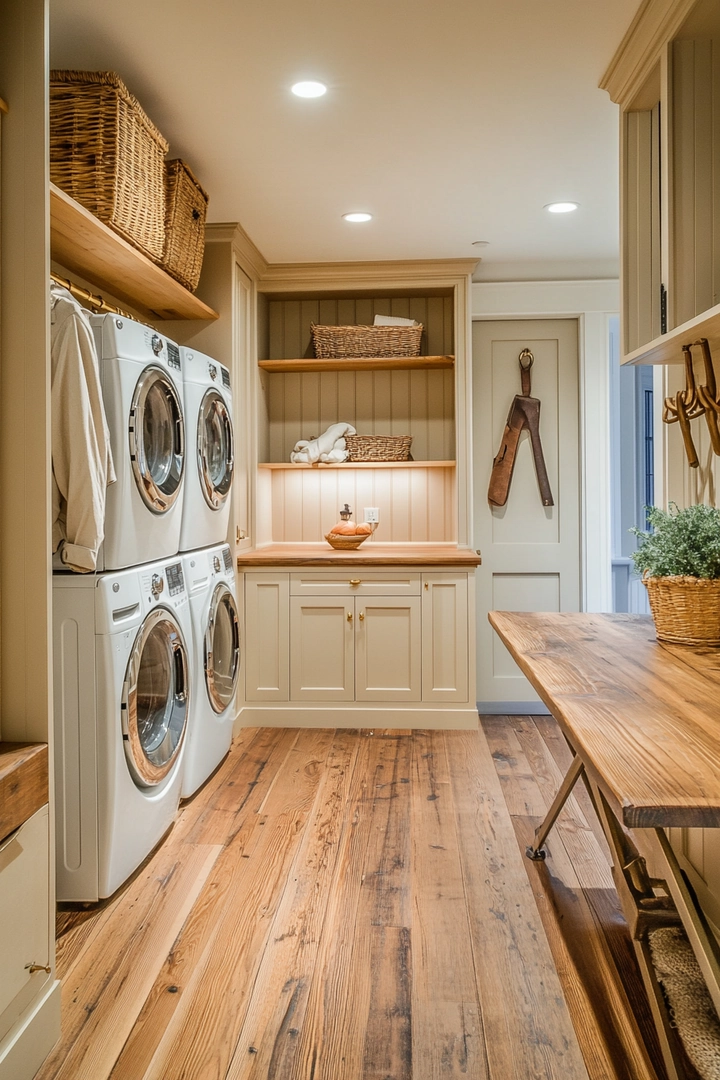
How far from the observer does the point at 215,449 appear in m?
3.25

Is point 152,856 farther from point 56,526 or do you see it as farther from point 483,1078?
point 483,1078

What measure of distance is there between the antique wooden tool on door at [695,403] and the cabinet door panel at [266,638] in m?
2.32

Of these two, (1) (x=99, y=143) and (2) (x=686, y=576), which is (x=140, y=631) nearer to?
(1) (x=99, y=143)

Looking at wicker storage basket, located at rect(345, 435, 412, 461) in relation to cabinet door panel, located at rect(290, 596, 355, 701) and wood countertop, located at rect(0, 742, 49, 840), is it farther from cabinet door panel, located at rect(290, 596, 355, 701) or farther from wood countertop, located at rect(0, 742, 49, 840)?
wood countertop, located at rect(0, 742, 49, 840)

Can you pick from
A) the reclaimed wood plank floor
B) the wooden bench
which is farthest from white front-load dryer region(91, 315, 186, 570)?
the wooden bench

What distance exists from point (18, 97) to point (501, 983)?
7.49 ft

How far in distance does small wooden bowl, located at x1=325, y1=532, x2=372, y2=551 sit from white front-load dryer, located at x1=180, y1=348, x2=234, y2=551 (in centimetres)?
81

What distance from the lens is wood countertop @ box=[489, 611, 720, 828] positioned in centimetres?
93

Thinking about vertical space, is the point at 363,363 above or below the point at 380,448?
above

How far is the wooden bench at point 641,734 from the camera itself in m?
0.95

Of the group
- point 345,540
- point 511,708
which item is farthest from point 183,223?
point 511,708

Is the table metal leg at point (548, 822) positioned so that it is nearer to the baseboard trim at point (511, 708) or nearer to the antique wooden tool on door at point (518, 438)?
Result: the baseboard trim at point (511, 708)

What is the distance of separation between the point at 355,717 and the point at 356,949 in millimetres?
1989

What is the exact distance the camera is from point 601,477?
435 cm
